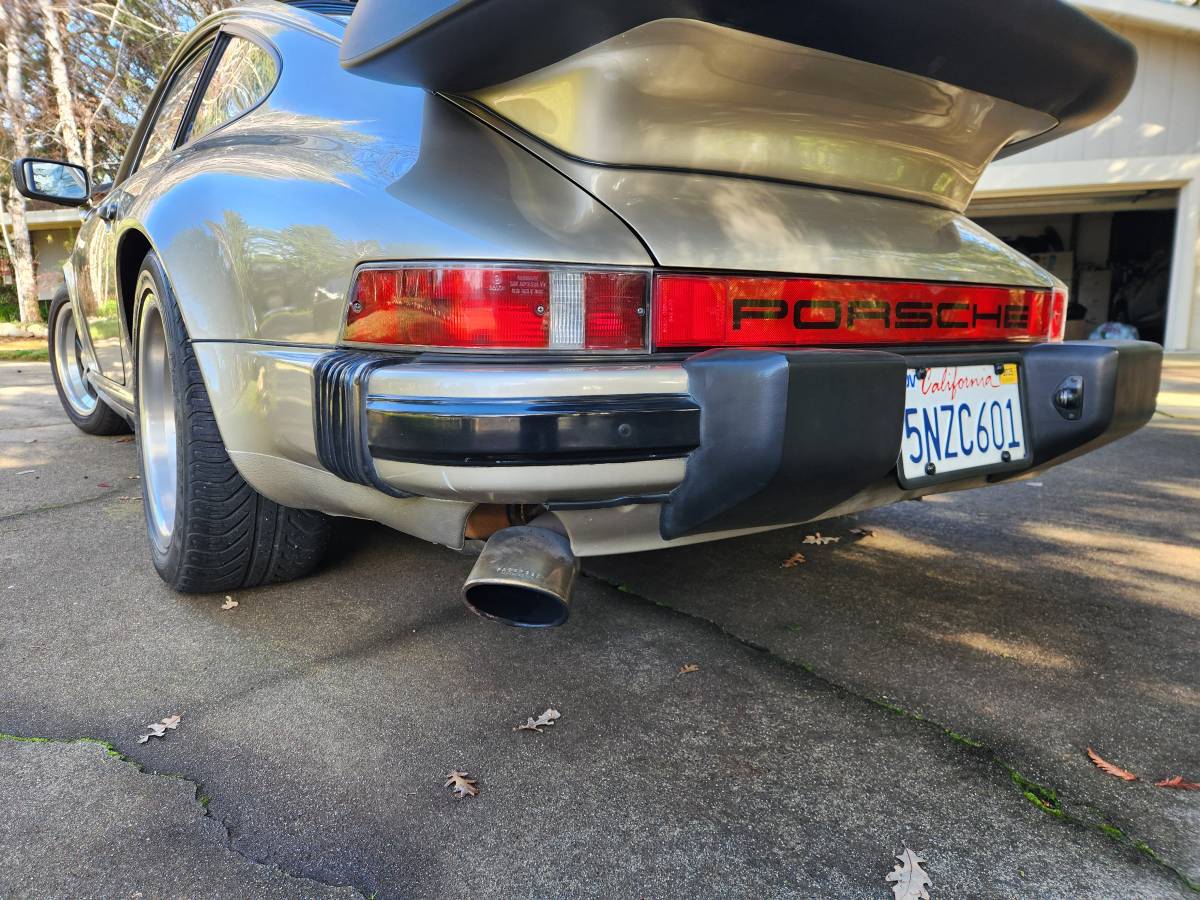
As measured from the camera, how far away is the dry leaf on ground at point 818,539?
293cm

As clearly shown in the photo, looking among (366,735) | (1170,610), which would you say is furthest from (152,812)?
(1170,610)

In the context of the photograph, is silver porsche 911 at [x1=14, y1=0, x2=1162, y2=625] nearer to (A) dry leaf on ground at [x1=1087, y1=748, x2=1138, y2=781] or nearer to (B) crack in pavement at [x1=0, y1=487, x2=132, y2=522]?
(A) dry leaf on ground at [x1=1087, y1=748, x2=1138, y2=781]

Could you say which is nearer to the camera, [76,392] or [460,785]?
[460,785]

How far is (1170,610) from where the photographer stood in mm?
2305

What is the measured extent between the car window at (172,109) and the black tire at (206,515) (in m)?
0.91

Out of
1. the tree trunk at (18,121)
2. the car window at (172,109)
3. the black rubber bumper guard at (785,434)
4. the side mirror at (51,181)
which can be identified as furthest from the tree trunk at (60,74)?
the black rubber bumper guard at (785,434)

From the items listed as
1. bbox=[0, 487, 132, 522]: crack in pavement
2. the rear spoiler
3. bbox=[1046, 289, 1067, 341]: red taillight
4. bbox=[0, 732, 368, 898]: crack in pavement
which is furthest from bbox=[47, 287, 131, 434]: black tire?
bbox=[1046, 289, 1067, 341]: red taillight

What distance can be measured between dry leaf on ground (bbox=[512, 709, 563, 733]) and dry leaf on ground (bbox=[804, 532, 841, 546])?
1467 mm

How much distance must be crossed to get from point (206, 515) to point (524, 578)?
3.83 ft

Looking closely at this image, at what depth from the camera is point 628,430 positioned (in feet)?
4.46

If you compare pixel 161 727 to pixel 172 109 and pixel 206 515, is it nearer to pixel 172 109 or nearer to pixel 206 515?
pixel 206 515

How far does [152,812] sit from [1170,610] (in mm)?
2637

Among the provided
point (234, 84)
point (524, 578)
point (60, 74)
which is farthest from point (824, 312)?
point (60, 74)

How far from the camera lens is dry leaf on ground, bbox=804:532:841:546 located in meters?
2.93
